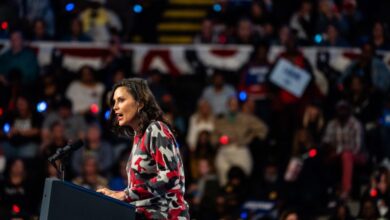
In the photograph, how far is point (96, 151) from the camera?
49.6 ft

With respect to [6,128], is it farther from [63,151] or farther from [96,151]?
[63,151]

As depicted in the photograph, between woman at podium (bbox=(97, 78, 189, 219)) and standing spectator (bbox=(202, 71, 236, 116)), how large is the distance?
8646mm

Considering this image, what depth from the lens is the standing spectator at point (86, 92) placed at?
16.1 m

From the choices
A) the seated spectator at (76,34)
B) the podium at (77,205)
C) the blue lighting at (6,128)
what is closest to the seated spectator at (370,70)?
the seated spectator at (76,34)

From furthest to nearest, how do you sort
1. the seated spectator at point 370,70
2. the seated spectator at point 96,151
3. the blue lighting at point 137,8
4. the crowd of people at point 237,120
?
1. the blue lighting at point 137,8
2. the seated spectator at point 370,70
3. the seated spectator at point 96,151
4. the crowd of people at point 237,120

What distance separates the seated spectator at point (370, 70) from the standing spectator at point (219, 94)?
1.50 meters

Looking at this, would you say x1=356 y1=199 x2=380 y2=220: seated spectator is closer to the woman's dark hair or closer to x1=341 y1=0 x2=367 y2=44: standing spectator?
x1=341 y1=0 x2=367 y2=44: standing spectator

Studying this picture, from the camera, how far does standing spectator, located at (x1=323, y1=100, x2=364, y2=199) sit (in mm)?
15245

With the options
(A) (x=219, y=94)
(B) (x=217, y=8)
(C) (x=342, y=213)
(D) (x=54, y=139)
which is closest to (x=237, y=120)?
(A) (x=219, y=94)

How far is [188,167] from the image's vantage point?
15242 millimetres

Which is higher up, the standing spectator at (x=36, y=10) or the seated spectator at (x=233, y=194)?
the standing spectator at (x=36, y=10)

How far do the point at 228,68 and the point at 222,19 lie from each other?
1.14 m

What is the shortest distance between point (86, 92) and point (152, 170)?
903cm

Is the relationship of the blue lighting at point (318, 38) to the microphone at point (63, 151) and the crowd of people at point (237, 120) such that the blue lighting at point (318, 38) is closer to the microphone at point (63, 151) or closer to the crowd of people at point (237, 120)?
the crowd of people at point (237, 120)
